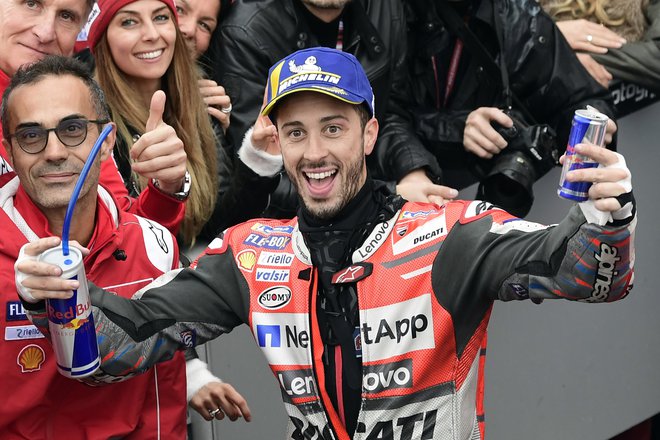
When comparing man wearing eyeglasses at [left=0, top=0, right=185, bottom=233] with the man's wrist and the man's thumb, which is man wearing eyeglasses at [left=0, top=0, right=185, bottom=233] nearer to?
the man's wrist

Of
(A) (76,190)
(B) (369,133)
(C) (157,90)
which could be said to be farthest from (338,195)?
(C) (157,90)

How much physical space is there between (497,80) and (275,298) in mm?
2150

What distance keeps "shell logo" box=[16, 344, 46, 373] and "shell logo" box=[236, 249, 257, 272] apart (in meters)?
0.63

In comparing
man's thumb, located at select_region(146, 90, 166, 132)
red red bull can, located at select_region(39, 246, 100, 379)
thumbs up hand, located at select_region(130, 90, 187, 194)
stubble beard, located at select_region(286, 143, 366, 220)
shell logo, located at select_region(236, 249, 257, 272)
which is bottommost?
red red bull can, located at select_region(39, 246, 100, 379)

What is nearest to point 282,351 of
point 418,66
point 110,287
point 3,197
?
point 110,287

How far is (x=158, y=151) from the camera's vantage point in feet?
13.1

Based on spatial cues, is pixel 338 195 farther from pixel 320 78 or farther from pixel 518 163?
pixel 518 163

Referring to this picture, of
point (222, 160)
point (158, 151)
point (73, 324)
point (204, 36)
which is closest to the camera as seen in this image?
point (73, 324)

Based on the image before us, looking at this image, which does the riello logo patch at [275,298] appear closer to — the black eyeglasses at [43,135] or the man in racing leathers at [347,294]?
the man in racing leathers at [347,294]

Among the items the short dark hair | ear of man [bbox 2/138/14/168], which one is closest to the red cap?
the short dark hair

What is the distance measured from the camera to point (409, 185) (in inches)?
207

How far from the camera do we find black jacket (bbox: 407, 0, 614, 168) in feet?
18.6

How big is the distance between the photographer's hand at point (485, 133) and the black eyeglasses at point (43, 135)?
84.5 inches

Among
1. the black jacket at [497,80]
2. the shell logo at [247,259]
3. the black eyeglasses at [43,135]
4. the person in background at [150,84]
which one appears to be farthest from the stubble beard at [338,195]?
the black jacket at [497,80]
